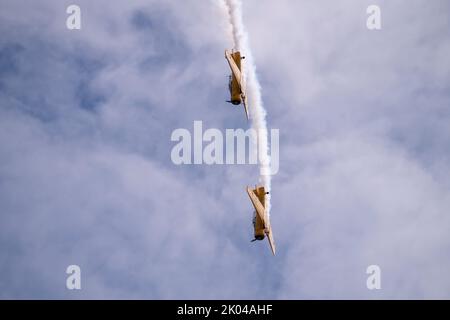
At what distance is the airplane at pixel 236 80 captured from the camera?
101312mm

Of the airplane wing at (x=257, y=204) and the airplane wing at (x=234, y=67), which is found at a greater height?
the airplane wing at (x=234, y=67)

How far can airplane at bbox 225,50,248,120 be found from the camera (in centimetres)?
10131

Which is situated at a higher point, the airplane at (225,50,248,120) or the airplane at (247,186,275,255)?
the airplane at (225,50,248,120)

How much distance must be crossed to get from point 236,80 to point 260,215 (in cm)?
1710

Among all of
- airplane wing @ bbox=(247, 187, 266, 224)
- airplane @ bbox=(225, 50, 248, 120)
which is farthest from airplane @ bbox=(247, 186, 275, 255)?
airplane @ bbox=(225, 50, 248, 120)

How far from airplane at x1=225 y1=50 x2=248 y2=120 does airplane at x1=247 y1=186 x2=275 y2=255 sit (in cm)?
1014

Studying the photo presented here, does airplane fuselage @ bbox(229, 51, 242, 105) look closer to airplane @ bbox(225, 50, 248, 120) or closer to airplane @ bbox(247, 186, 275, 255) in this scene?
airplane @ bbox(225, 50, 248, 120)

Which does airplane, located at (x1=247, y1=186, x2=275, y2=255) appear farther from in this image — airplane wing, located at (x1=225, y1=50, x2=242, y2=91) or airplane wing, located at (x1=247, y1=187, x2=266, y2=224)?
airplane wing, located at (x1=225, y1=50, x2=242, y2=91)

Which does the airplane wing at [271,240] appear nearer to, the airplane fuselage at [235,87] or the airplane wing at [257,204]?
the airplane wing at [257,204]

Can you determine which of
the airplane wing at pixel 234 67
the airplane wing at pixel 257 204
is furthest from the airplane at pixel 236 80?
the airplane wing at pixel 257 204

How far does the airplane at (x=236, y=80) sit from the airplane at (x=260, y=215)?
1014 cm

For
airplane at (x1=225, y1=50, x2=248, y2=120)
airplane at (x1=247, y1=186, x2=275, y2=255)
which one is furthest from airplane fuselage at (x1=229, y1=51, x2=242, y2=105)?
airplane at (x1=247, y1=186, x2=275, y2=255)
